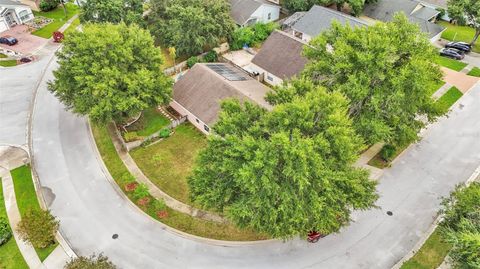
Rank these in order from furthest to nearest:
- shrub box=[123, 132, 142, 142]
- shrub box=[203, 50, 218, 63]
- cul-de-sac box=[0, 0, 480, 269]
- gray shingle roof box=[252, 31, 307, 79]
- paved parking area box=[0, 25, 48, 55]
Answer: paved parking area box=[0, 25, 48, 55]
shrub box=[203, 50, 218, 63]
gray shingle roof box=[252, 31, 307, 79]
shrub box=[123, 132, 142, 142]
cul-de-sac box=[0, 0, 480, 269]

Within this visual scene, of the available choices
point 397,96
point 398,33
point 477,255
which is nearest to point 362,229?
point 477,255

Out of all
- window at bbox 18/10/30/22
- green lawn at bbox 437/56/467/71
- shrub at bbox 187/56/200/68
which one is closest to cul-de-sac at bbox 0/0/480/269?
green lawn at bbox 437/56/467/71

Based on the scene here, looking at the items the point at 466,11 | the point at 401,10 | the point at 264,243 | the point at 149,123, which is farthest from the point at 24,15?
the point at 466,11

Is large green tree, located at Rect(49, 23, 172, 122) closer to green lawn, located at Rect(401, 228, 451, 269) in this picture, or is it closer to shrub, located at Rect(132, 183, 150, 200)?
shrub, located at Rect(132, 183, 150, 200)

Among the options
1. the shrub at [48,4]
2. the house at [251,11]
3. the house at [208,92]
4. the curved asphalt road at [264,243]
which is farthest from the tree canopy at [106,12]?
the shrub at [48,4]

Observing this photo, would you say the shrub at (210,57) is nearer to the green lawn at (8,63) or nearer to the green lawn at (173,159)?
the green lawn at (173,159)

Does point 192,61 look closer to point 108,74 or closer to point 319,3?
point 108,74
